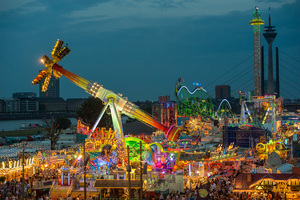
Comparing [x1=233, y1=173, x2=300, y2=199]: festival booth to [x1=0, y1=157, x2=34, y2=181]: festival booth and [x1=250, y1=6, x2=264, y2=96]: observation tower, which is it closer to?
[x1=0, y1=157, x2=34, y2=181]: festival booth

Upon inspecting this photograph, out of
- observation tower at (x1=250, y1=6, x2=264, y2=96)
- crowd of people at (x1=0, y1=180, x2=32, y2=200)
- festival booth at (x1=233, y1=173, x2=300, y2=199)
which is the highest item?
observation tower at (x1=250, y1=6, x2=264, y2=96)

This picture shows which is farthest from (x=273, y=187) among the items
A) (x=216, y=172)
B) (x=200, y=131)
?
(x=200, y=131)

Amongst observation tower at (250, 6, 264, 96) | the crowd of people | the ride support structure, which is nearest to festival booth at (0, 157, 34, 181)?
the crowd of people

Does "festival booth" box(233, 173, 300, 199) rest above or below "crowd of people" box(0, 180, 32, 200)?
above

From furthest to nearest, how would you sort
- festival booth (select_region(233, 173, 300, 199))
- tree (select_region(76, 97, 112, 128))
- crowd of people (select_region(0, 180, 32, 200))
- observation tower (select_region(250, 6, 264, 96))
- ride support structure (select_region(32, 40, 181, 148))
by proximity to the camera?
observation tower (select_region(250, 6, 264, 96))
tree (select_region(76, 97, 112, 128))
ride support structure (select_region(32, 40, 181, 148))
crowd of people (select_region(0, 180, 32, 200))
festival booth (select_region(233, 173, 300, 199))

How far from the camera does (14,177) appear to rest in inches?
1240

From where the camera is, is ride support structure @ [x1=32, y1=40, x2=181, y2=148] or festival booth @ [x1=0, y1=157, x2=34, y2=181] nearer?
festival booth @ [x1=0, y1=157, x2=34, y2=181]

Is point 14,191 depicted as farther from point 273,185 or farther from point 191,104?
point 191,104

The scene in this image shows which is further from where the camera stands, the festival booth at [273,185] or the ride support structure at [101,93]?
the ride support structure at [101,93]

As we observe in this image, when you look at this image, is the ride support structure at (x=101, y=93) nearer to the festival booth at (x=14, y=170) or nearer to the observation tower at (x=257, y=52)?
the festival booth at (x=14, y=170)

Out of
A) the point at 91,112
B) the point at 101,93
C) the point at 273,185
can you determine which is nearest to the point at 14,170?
the point at 101,93

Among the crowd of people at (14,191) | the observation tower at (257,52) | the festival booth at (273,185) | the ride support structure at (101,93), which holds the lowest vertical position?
the crowd of people at (14,191)

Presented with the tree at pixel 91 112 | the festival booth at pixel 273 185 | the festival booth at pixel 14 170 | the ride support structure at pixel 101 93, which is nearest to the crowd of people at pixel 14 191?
the festival booth at pixel 14 170

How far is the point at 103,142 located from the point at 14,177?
6.39 m
